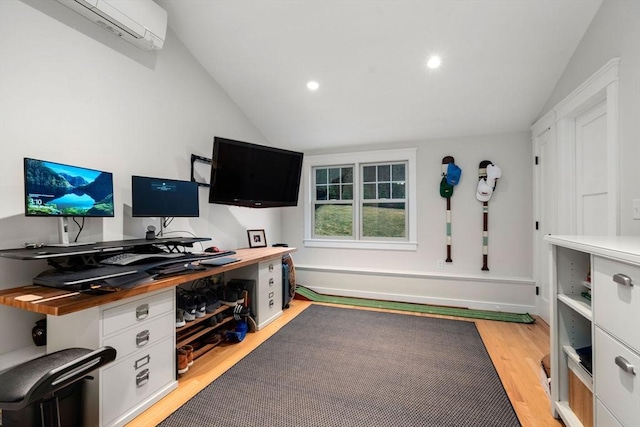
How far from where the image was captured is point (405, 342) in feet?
8.39

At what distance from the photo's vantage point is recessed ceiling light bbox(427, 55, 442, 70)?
2.58 m

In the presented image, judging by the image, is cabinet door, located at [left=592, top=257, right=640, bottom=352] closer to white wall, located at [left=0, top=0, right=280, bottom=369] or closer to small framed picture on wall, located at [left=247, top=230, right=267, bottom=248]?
white wall, located at [left=0, top=0, right=280, bottom=369]

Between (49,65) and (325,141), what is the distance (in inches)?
113

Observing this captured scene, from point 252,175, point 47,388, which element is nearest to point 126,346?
point 47,388

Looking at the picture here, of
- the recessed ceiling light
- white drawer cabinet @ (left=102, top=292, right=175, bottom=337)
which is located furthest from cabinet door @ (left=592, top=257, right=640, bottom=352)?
white drawer cabinet @ (left=102, top=292, right=175, bottom=337)

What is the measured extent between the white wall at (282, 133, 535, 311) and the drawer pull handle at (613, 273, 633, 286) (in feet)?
8.29

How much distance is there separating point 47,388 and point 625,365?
6.65 ft

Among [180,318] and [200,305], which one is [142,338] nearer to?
[180,318]

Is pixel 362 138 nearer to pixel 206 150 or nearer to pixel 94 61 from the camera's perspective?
pixel 206 150

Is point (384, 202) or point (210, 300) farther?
point (384, 202)

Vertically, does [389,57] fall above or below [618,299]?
above

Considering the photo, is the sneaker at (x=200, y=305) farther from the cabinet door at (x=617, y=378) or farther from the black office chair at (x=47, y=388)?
the cabinet door at (x=617, y=378)

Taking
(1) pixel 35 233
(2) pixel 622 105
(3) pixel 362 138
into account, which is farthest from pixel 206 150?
(2) pixel 622 105

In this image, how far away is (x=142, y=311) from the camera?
166cm
